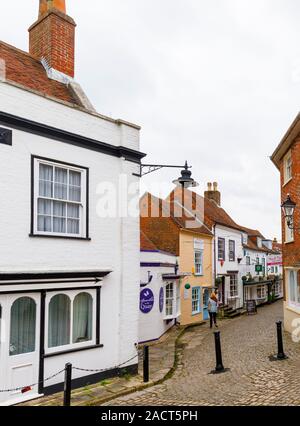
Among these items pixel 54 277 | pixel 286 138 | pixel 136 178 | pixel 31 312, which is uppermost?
pixel 286 138

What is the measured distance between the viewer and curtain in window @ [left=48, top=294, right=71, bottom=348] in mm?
9320

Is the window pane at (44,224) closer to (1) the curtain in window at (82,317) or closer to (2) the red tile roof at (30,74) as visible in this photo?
(1) the curtain in window at (82,317)

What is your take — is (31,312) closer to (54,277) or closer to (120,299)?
(54,277)

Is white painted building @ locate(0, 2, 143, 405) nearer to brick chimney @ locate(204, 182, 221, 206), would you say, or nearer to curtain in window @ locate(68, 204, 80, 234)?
curtain in window @ locate(68, 204, 80, 234)

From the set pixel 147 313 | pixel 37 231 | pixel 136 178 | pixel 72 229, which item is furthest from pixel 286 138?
pixel 37 231

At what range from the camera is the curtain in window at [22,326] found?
859 centimetres

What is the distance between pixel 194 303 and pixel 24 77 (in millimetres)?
17160

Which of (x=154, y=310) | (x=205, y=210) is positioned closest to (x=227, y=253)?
(x=205, y=210)

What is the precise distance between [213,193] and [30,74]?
25660 millimetres

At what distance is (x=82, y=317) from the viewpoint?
10.1 meters

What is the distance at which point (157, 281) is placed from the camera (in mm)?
17406

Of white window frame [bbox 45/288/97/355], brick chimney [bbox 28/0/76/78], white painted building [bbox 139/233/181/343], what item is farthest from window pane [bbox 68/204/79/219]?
white painted building [bbox 139/233/181/343]

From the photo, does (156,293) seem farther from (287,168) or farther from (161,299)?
(287,168)

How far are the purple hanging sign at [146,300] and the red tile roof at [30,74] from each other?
322 inches
